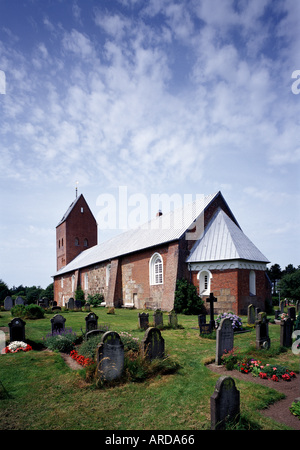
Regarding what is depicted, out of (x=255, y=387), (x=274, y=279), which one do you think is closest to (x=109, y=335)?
(x=255, y=387)

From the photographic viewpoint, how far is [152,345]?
7.25 m

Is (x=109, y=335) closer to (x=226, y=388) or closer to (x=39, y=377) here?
(x=39, y=377)

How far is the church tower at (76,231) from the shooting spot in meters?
43.4

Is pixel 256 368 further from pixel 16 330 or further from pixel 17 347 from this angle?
pixel 16 330

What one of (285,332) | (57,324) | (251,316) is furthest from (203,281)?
(57,324)

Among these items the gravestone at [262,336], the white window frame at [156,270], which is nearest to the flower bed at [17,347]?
the gravestone at [262,336]

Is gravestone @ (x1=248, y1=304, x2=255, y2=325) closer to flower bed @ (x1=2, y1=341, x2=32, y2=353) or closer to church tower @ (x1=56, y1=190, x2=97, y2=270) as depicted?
flower bed @ (x1=2, y1=341, x2=32, y2=353)

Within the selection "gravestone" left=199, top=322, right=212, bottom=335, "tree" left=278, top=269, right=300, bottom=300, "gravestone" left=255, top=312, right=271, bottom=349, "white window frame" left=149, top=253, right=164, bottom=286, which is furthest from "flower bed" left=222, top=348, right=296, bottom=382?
"tree" left=278, top=269, right=300, bottom=300

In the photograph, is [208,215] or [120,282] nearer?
[208,215]

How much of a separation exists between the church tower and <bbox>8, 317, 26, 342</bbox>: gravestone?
34.5 meters

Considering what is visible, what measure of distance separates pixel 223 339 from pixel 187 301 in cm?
1057

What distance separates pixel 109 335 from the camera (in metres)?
6.49

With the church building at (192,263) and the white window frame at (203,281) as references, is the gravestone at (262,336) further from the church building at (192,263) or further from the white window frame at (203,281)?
the white window frame at (203,281)

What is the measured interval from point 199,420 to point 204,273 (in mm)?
14556
